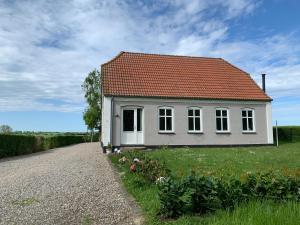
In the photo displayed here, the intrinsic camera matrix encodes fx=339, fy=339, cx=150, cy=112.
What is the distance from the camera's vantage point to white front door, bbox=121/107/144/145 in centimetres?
2123

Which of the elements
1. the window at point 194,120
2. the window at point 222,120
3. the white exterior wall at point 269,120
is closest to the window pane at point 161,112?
the window at point 194,120

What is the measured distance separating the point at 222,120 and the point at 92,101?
32035mm

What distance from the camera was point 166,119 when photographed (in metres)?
22.3

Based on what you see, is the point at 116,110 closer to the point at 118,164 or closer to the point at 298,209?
the point at 118,164

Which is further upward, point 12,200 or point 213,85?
Answer: point 213,85

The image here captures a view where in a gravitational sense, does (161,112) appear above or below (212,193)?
above

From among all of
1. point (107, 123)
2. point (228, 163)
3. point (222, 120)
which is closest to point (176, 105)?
point (222, 120)

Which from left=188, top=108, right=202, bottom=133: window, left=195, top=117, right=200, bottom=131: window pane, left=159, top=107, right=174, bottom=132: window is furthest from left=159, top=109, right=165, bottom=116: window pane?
left=195, top=117, right=200, bottom=131: window pane

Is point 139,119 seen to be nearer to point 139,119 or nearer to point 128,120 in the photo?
point 139,119

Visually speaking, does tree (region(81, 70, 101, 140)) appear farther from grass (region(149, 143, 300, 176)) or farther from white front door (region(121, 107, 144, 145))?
grass (region(149, 143, 300, 176))

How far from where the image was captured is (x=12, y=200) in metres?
8.18

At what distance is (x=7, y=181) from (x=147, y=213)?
6.47 m

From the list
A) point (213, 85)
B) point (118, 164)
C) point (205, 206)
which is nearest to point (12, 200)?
point (205, 206)

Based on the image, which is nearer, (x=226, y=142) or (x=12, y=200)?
(x=12, y=200)
